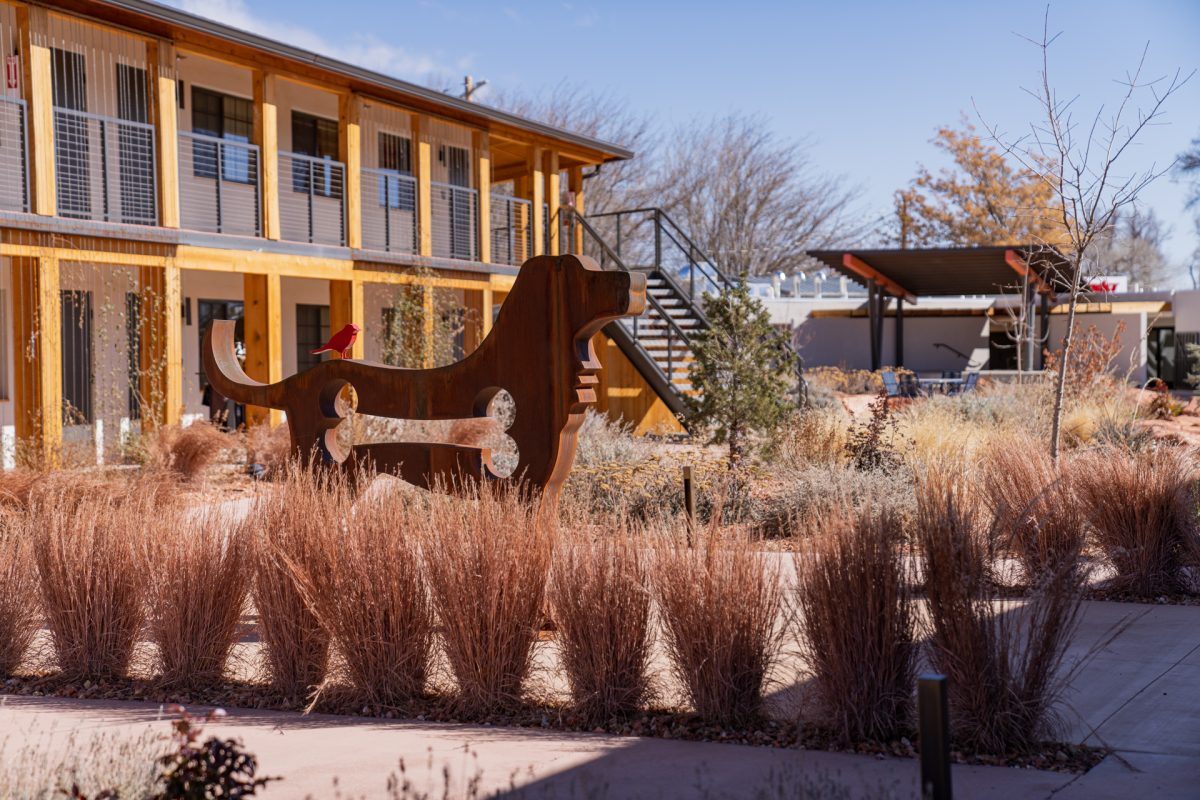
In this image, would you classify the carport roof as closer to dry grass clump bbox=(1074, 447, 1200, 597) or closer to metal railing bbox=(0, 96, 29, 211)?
metal railing bbox=(0, 96, 29, 211)

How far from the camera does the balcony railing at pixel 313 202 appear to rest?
17625 millimetres

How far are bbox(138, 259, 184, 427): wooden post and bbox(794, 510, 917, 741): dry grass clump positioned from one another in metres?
11.0

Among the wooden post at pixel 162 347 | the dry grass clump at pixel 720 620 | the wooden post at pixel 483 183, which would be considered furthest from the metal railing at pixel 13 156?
the dry grass clump at pixel 720 620

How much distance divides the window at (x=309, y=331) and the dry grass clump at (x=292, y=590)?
49.2 feet

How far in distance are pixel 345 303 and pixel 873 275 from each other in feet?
43.7

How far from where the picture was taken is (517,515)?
4871 mm

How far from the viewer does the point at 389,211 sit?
18.1 m

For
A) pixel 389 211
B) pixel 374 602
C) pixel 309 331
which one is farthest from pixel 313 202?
pixel 374 602

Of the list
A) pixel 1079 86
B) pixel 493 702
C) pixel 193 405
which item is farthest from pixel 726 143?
pixel 493 702

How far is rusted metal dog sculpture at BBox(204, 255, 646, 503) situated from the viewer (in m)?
6.03

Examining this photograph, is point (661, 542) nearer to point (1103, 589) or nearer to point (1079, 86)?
point (1103, 589)

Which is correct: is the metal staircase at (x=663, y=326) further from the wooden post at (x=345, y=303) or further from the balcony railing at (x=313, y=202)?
the balcony railing at (x=313, y=202)

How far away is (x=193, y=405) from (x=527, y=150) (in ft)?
22.8

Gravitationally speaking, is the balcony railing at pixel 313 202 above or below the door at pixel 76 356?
above
